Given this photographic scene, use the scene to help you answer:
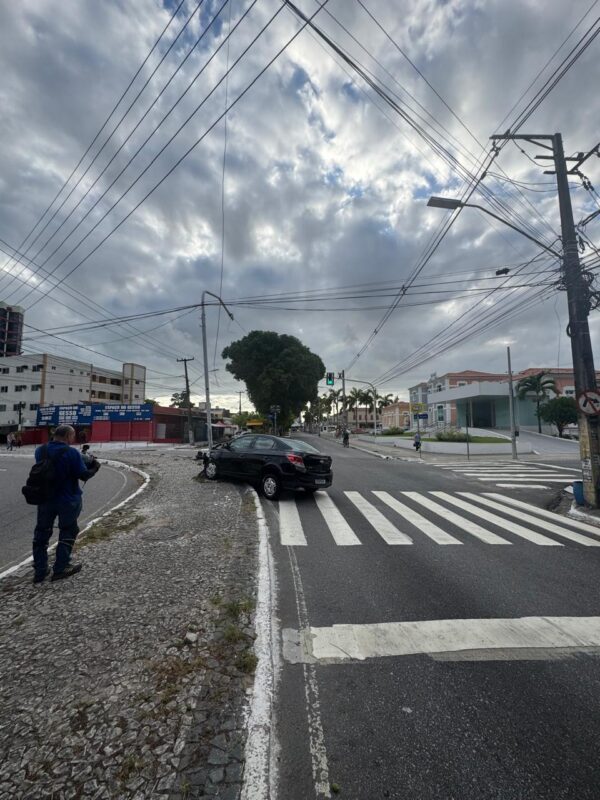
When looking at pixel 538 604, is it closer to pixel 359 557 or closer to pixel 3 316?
pixel 359 557

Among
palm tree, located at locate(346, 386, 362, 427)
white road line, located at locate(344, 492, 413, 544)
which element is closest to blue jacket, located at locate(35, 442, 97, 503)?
white road line, located at locate(344, 492, 413, 544)

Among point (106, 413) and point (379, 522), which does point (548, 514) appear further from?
point (106, 413)

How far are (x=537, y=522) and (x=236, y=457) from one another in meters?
7.15

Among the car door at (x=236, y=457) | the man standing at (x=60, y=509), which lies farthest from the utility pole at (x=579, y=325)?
the man standing at (x=60, y=509)

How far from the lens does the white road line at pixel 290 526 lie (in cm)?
564

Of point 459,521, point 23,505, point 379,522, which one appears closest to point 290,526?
point 379,522

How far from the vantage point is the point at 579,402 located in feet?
28.1

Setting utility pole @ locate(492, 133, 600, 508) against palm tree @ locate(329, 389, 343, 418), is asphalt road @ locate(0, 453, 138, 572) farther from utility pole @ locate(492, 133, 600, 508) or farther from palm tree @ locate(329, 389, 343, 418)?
palm tree @ locate(329, 389, 343, 418)

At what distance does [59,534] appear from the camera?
4.13 meters

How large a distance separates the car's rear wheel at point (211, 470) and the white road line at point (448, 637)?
8074 millimetres

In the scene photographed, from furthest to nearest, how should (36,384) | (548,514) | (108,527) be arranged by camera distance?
(36,384) → (548,514) → (108,527)

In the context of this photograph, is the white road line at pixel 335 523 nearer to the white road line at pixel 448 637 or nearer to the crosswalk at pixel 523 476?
the white road line at pixel 448 637

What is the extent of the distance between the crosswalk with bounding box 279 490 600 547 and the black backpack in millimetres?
3230

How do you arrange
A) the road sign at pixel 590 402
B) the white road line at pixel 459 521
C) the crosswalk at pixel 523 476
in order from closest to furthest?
1. the white road line at pixel 459 521
2. the road sign at pixel 590 402
3. the crosswalk at pixel 523 476
